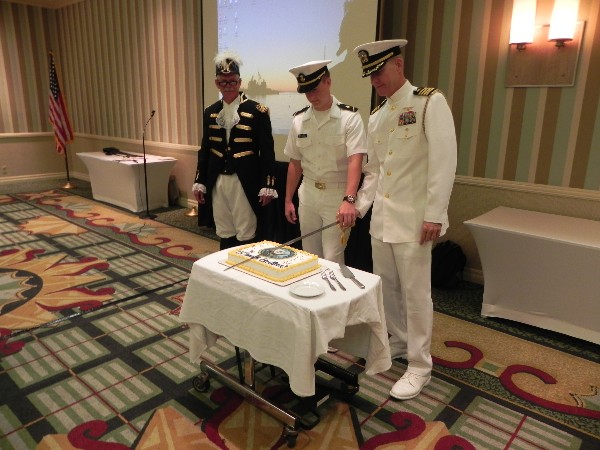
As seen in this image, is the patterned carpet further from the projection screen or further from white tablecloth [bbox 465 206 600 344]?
the projection screen

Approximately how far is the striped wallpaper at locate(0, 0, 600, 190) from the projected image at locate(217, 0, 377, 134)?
0.98ft

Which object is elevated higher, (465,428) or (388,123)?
(388,123)

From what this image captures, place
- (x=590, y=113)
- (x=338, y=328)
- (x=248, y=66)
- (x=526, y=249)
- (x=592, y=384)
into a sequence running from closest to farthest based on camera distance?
(x=338, y=328)
(x=592, y=384)
(x=526, y=249)
(x=590, y=113)
(x=248, y=66)

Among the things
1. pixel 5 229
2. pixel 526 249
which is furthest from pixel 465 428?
pixel 5 229

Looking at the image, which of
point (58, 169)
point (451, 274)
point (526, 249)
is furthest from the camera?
point (58, 169)

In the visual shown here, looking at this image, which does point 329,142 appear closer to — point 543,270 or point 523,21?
point 543,270

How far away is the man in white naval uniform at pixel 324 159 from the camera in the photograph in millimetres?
2148

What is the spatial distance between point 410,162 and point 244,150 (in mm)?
1237

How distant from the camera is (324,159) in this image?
2.35 meters

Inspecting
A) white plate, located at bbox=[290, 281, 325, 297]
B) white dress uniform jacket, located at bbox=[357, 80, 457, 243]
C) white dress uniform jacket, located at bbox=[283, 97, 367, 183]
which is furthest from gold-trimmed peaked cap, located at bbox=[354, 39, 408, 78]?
white plate, located at bbox=[290, 281, 325, 297]

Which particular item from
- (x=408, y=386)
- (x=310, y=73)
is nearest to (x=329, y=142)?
(x=310, y=73)

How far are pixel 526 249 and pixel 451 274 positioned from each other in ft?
2.57

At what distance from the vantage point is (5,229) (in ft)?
15.1

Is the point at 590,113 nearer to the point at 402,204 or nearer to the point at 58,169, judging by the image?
the point at 402,204
